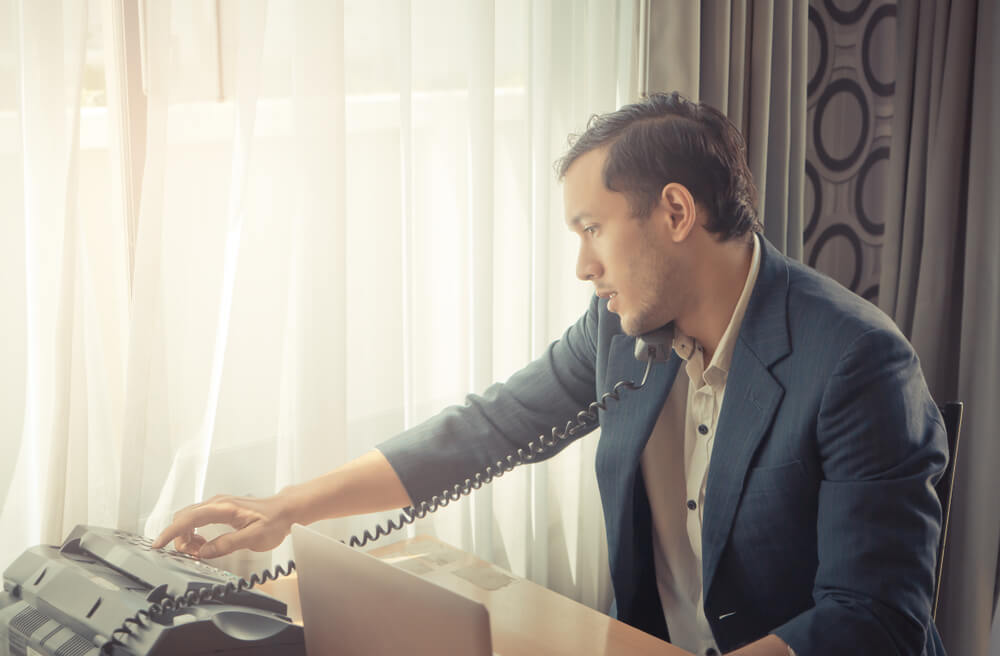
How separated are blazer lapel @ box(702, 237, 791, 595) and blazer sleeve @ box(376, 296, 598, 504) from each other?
1.00ft

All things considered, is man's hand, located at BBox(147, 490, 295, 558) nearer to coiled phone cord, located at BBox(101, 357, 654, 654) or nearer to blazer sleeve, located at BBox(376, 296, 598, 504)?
coiled phone cord, located at BBox(101, 357, 654, 654)

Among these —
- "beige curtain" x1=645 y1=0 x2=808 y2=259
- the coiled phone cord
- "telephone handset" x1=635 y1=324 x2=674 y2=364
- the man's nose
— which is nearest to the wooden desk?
the coiled phone cord

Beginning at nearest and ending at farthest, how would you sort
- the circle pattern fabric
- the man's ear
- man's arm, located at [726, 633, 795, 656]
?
man's arm, located at [726, 633, 795, 656]
the man's ear
the circle pattern fabric

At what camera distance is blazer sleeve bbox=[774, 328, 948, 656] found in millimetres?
1041

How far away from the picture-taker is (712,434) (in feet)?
4.44

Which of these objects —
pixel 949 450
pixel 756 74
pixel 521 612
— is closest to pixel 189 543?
pixel 521 612

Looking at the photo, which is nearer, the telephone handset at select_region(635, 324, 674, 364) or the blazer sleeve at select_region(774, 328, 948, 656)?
the blazer sleeve at select_region(774, 328, 948, 656)

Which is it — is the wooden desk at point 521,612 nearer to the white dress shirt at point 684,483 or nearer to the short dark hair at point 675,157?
the white dress shirt at point 684,483

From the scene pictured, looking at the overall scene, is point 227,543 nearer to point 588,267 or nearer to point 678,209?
point 588,267

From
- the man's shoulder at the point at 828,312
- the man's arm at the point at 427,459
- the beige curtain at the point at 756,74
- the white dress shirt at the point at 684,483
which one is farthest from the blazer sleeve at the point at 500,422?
the beige curtain at the point at 756,74

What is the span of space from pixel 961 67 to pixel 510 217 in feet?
4.34

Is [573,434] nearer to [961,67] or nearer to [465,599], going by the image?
[465,599]

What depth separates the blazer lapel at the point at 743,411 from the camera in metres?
1.23

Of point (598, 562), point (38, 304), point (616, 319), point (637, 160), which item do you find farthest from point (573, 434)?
point (38, 304)
